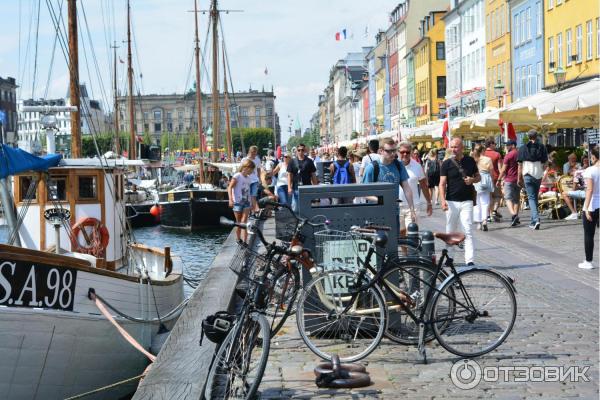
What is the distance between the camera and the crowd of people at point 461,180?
530 inches

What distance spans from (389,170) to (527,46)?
46.1 metres

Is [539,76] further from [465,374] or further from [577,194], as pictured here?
[465,374]

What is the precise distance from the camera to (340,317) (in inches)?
326

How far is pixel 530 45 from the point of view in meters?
55.8

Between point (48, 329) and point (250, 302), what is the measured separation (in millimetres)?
4244

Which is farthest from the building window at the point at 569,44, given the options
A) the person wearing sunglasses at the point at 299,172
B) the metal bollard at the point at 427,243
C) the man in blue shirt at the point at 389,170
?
the metal bollard at the point at 427,243

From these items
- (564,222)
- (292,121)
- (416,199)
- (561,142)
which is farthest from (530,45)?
(292,121)

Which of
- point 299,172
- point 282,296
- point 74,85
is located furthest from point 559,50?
point 282,296

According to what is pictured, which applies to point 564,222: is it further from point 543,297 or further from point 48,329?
point 48,329

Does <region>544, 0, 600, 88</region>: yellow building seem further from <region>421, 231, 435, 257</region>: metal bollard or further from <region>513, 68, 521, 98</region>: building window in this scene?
<region>421, 231, 435, 257</region>: metal bollard

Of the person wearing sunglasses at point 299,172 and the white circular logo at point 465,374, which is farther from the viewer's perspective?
the person wearing sunglasses at point 299,172

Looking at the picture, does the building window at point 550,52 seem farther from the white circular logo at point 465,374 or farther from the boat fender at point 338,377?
the boat fender at point 338,377

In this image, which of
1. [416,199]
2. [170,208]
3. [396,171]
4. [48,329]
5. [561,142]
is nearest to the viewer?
[48,329]

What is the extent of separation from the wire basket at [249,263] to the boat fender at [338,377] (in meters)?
0.86
